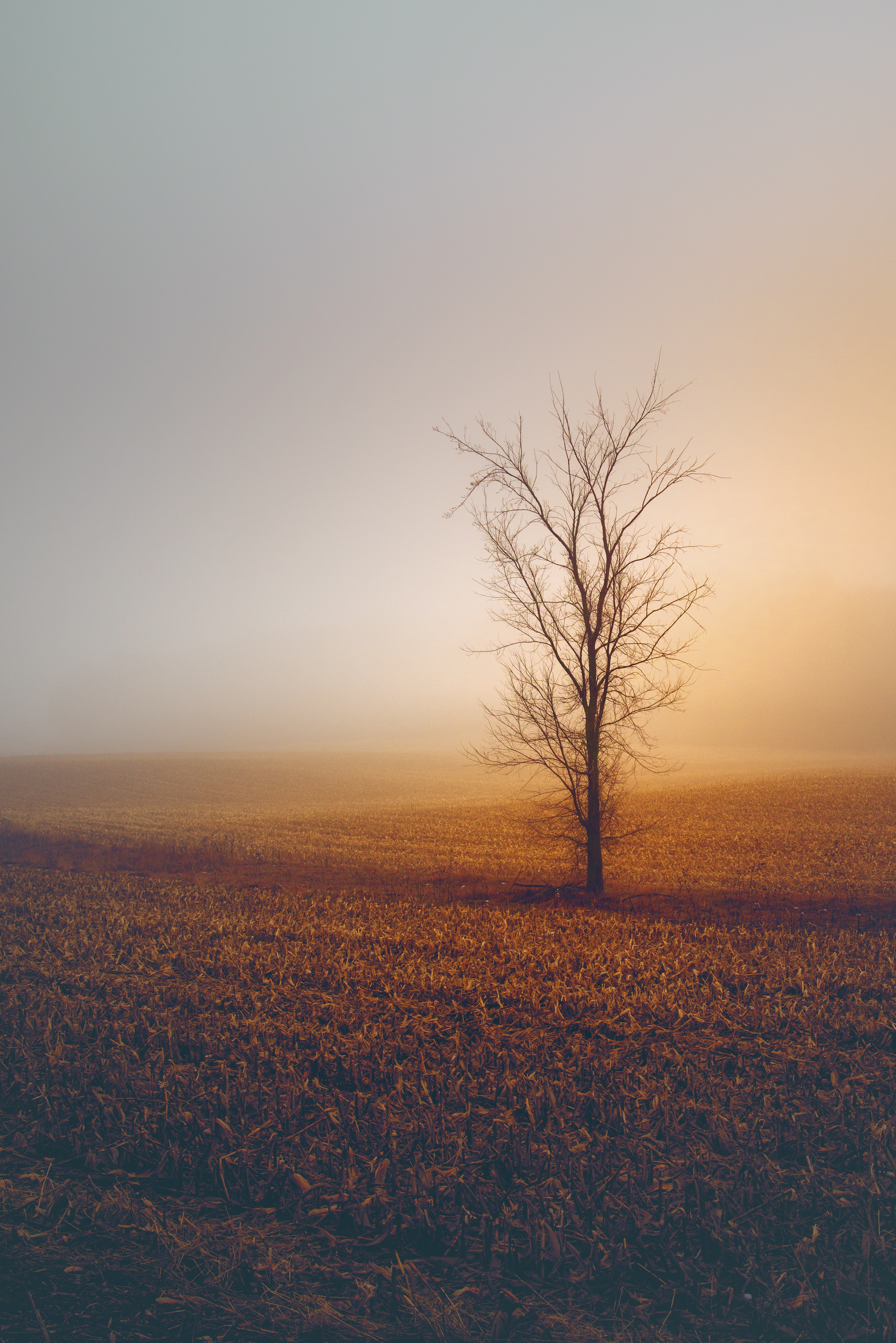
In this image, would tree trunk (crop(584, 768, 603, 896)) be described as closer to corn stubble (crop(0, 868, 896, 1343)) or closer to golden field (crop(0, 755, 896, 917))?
golden field (crop(0, 755, 896, 917))

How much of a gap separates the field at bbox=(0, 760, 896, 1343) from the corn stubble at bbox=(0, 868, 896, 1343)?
2cm

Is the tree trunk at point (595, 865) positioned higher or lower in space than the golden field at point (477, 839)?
higher

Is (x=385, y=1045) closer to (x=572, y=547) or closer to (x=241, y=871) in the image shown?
(x=572, y=547)

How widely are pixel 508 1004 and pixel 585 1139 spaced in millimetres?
2409

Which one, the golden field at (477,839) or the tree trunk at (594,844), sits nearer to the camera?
the tree trunk at (594,844)

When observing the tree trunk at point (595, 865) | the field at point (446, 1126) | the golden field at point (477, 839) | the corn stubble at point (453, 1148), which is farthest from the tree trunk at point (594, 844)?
the corn stubble at point (453, 1148)

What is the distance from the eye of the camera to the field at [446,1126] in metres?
3.59

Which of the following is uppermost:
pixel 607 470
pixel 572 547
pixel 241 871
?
pixel 607 470

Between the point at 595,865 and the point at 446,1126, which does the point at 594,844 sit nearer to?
the point at 595,865

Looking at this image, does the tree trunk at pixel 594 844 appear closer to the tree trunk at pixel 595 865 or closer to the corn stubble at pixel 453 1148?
the tree trunk at pixel 595 865

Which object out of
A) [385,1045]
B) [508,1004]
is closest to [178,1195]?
[385,1045]

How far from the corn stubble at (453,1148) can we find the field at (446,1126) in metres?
0.02

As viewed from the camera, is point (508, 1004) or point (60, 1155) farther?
point (508, 1004)

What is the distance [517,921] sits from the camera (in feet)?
36.3
